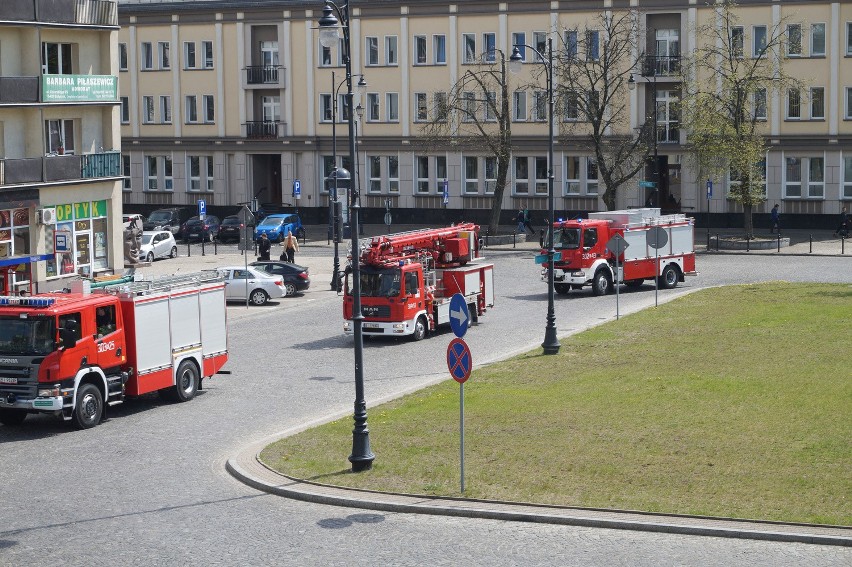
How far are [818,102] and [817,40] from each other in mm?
3031

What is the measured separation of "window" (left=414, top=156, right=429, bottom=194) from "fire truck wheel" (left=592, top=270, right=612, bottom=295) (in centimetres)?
3142

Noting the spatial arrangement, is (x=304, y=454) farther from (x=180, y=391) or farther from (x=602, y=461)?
(x=180, y=391)

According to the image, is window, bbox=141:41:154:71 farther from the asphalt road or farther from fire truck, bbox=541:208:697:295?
the asphalt road

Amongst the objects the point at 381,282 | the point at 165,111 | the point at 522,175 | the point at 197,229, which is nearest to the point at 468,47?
the point at 522,175

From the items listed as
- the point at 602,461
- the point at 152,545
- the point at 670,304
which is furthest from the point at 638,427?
the point at 670,304

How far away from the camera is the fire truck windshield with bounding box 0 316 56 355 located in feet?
79.7

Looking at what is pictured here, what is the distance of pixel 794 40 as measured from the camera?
65312 millimetres

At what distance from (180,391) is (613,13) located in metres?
46.5

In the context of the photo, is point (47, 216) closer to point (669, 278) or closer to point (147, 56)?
point (669, 278)

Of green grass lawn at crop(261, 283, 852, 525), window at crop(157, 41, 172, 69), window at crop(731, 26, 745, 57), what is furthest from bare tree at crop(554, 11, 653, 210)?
green grass lawn at crop(261, 283, 852, 525)

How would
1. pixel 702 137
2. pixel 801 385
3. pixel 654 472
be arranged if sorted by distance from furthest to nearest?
pixel 702 137 → pixel 801 385 → pixel 654 472

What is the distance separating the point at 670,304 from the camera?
40156 mm

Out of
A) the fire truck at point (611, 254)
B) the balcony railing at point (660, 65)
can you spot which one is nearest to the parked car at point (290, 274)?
the fire truck at point (611, 254)

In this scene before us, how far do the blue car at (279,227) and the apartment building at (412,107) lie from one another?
18.4 ft
